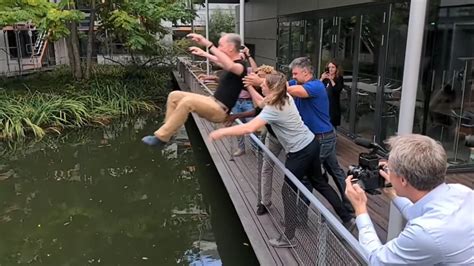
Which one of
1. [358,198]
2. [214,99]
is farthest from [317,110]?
[358,198]

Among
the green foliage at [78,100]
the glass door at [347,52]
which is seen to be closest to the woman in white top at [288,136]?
the glass door at [347,52]

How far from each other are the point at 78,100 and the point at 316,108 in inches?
409

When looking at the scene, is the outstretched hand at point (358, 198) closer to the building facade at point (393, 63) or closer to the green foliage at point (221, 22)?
the building facade at point (393, 63)

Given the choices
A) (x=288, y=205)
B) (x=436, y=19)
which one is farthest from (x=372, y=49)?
(x=288, y=205)

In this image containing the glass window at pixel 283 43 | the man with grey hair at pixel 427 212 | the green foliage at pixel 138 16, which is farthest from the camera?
the green foliage at pixel 138 16

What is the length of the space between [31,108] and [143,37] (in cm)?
401

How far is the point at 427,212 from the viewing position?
58.2 inches

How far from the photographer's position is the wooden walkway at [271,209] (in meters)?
3.22

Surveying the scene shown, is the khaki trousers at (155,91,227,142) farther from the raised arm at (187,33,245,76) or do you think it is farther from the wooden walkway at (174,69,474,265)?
the wooden walkway at (174,69,474,265)

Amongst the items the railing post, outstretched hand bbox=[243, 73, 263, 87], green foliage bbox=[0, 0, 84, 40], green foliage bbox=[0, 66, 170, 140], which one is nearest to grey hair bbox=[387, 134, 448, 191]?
the railing post

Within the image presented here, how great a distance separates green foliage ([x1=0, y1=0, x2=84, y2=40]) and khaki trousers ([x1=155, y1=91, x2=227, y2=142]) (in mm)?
9076

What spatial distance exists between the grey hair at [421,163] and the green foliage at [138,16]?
38.7ft

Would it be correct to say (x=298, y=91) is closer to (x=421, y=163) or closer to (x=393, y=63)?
(x=421, y=163)

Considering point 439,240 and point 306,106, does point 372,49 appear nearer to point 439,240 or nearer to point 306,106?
point 306,106
